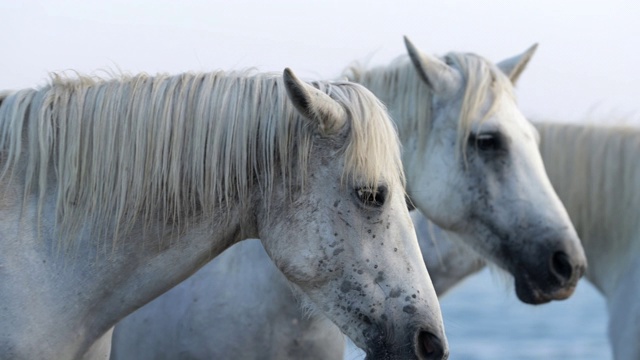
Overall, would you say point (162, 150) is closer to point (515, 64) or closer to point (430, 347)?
point (430, 347)

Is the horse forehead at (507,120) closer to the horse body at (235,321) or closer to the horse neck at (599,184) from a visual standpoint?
the horse body at (235,321)

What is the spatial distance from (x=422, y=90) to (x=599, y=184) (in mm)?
1660

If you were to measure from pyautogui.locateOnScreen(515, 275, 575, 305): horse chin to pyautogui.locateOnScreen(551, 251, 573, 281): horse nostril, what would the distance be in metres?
0.08

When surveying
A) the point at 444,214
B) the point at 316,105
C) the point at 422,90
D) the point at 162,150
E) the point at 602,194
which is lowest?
the point at 602,194

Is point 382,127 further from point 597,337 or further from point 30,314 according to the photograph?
point 597,337

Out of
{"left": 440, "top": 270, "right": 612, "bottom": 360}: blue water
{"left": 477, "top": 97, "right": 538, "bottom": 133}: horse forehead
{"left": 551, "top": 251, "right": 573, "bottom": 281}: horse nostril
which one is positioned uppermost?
{"left": 477, "top": 97, "right": 538, "bottom": 133}: horse forehead

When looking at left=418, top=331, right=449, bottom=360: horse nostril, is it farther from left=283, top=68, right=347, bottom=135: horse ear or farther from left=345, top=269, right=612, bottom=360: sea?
left=345, top=269, right=612, bottom=360: sea

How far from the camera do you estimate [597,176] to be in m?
5.49

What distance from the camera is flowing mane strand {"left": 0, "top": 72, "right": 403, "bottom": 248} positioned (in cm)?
273

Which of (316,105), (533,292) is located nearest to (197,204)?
(316,105)

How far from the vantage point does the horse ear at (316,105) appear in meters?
2.63

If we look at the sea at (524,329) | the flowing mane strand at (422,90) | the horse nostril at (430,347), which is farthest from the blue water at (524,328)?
the horse nostril at (430,347)

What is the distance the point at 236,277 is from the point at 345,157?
132cm

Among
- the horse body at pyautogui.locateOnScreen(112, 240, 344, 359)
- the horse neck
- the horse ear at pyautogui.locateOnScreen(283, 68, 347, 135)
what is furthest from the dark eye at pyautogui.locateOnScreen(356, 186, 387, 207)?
the horse neck
